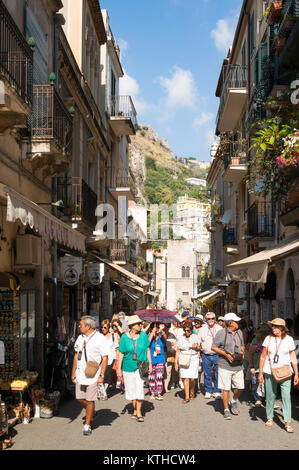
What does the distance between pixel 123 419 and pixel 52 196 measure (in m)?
6.53

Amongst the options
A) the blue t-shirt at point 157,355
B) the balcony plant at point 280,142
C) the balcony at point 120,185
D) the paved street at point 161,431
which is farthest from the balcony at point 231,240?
the paved street at point 161,431

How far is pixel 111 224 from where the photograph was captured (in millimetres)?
25688

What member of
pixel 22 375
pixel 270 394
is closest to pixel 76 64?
pixel 22 375

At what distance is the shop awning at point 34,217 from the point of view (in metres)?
7.50

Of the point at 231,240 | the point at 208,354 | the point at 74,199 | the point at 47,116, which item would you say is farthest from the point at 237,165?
the point at 47,116

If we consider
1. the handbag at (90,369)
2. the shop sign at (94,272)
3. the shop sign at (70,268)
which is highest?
the shop sign at (70,268)

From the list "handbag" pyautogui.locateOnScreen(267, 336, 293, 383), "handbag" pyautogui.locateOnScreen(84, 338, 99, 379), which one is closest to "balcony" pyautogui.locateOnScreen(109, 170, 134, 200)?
"handbag" pyautogui.locateOnScreen(84, 338, 99, 379)

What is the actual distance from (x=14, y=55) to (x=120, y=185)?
20849mm

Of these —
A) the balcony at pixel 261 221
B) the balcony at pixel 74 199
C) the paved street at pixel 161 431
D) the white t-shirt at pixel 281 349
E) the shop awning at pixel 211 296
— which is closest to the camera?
the paved street at pixel 161 431

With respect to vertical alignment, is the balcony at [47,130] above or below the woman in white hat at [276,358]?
above

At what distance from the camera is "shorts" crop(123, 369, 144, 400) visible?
31.0 feet

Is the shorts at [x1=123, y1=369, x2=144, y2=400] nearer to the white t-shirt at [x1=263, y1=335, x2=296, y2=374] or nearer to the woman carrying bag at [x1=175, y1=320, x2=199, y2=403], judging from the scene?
the woman carrying bag at [x1=175, y1=320, x2=199, y2=403]

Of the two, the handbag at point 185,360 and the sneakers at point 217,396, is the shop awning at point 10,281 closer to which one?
the handbag at point 185,360

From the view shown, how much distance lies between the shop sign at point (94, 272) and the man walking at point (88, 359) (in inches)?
430
